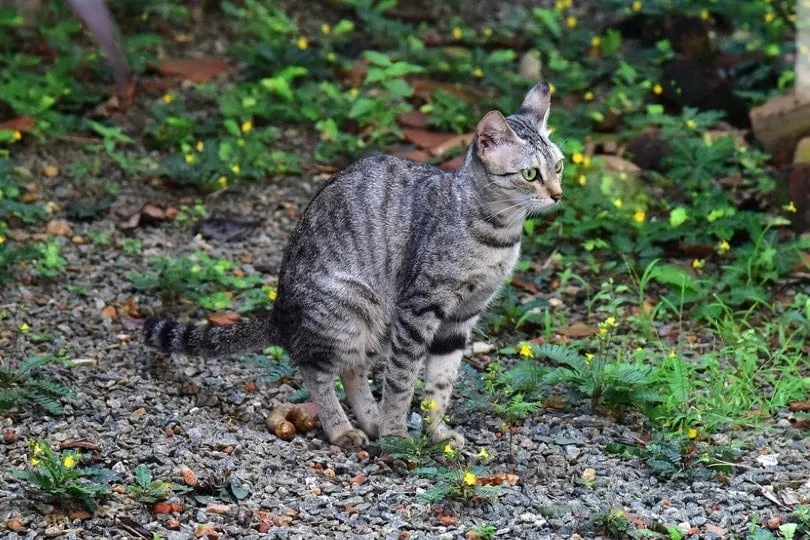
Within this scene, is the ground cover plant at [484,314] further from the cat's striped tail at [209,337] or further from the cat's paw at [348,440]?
the cat's striped tail at [209,337]

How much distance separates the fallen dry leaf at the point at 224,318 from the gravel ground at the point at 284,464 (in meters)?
0.34

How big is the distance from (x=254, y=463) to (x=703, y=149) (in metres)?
3.63

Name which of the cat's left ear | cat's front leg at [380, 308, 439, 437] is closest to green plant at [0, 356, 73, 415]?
cat's front leg at [380, 308, 439, 437]

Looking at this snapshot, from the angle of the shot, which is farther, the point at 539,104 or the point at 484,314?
the point at 484,314

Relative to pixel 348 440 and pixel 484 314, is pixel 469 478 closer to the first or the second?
pixel 348 440

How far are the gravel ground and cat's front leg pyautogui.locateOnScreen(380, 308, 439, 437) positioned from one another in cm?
21

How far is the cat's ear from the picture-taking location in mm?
4633

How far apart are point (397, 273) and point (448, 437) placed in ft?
2.29

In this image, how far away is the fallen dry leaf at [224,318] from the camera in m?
5.77

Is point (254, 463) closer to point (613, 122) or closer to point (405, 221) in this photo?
point (405, 221)

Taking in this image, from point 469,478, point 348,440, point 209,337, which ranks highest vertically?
point 209,337

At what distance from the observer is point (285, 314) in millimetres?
4973

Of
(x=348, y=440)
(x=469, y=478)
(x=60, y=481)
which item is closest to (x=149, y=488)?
(x=60, y=481)

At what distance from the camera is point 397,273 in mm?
4918
